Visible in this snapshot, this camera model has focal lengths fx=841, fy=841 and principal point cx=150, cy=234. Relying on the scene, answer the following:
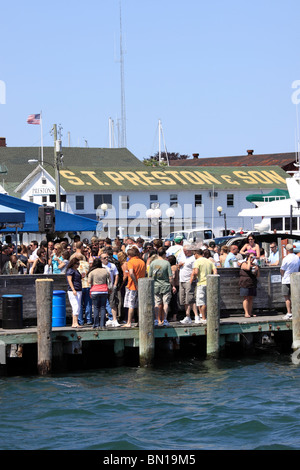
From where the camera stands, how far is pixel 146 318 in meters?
16.6

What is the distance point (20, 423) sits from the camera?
13.8m

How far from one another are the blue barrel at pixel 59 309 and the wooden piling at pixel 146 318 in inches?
65.3

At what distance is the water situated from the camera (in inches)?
503

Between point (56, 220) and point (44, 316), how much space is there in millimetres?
A: 10964

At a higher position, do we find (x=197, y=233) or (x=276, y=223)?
(x=197, y=233)

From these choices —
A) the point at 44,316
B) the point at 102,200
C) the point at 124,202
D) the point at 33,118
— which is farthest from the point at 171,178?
the point at 44,316

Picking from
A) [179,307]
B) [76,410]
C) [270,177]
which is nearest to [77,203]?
[270,177]

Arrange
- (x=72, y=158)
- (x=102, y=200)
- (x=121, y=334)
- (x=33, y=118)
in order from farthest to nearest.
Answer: (x=72, y=158) → (x=102, y=200) → (x=33, y=118) → (x=121, y=334)

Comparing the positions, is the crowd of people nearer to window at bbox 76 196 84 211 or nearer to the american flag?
the american flag

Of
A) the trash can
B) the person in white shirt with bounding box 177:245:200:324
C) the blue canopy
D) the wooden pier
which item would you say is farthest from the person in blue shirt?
the trash can

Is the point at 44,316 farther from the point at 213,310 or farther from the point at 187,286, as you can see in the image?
the point at 213,310
